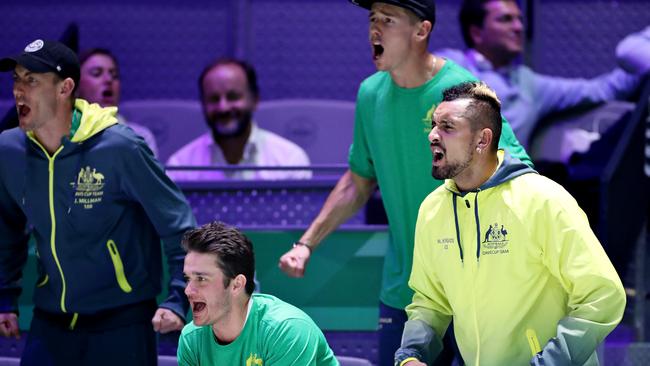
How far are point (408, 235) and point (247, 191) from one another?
1.22m

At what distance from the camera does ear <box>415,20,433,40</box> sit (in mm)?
4398

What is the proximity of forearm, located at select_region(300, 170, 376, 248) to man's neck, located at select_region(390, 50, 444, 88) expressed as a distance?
46cm

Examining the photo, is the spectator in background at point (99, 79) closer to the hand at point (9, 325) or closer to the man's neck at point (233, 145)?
the man's neck at point (233, 145)

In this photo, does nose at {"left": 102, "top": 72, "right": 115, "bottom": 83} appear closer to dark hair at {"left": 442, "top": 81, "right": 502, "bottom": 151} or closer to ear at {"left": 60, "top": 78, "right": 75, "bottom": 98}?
ear at {"left": 60, "top": 78, "right": 75, "bottom": 98}

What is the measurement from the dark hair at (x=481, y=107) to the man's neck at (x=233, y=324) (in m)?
0.97

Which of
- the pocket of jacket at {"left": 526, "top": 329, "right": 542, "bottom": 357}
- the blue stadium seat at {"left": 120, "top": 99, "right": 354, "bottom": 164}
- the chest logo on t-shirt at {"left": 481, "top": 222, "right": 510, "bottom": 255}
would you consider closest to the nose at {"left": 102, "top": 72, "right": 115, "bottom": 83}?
the blue stadium seat at {"left": 120, "top": 99, "right": 354, "bottom": 164}

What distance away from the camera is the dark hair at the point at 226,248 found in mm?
3904

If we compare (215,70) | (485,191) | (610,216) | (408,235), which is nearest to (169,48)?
(215,70)

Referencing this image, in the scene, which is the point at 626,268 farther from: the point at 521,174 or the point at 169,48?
the point at 169,48

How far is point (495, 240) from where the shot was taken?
3506mm

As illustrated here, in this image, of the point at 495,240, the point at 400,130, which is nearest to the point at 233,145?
the point at 400,130

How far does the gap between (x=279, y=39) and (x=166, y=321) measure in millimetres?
4453

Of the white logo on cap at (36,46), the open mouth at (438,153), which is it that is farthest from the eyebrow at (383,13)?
the white logo on cap at (36,46)

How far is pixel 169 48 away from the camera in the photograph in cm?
844
